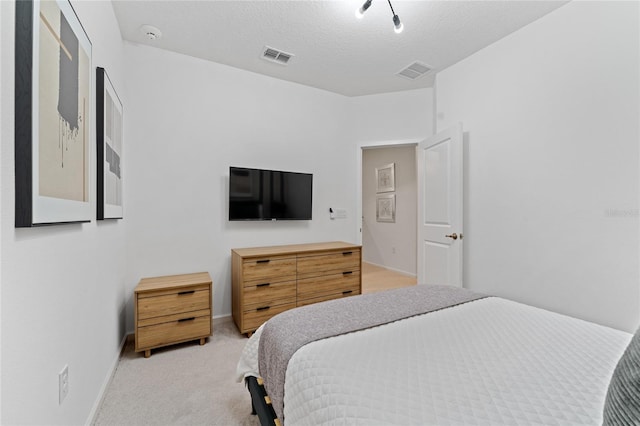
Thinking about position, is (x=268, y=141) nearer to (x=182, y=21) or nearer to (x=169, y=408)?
(x=182, y=21)

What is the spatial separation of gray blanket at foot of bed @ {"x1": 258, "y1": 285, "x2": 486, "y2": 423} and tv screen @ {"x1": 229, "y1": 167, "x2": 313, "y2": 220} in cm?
177

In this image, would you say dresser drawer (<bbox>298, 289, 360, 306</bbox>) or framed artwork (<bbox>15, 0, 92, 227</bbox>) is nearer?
framed artwork (<bbox>15, 0, 92, 227</bbox>)

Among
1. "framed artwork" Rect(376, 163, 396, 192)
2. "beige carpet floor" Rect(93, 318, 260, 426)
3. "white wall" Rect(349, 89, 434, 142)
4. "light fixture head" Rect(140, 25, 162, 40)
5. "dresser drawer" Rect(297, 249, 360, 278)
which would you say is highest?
"light fixture head" Rect(140, 25, 162, 40)

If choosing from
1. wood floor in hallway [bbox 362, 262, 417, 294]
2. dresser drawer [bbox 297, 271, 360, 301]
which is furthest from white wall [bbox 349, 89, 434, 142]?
wood floor in hallway [bbox 362, 262, 417, 294]

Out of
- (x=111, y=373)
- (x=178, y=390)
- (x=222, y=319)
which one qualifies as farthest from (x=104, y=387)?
(x=222, y=319)

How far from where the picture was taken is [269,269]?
2.67 meters

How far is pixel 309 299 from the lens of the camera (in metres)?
2.88

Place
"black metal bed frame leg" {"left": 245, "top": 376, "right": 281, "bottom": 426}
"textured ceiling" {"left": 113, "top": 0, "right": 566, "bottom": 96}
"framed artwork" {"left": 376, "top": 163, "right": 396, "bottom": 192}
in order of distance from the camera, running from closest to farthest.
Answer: "black metal bed frame leg" {"left": 245, "top": 376, "right": 281, "bottom": 426} → "textured ceiling" {"left": 113, "top": 0, "right": 566, "bottom": 96} → "framed artwork" {"left": 376, "top": 163, "right": 396, "bottom": 192}

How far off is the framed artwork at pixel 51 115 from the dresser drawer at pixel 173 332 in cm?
128

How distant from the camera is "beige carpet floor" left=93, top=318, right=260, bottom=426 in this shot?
1.59 metres

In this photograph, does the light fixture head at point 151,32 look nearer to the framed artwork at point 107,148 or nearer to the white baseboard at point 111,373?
the framed artwork at point 107,148

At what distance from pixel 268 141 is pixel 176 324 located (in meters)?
2.09

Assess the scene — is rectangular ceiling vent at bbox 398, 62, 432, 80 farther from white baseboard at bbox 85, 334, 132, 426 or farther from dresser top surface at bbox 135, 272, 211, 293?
white baseboard at bbox 85, 334, 132, 426

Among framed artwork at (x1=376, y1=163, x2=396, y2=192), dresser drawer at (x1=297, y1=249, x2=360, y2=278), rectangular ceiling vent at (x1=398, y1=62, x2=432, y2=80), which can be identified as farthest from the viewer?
framed artwork at (x1=376, y1=163, x2=396, y2=192)
